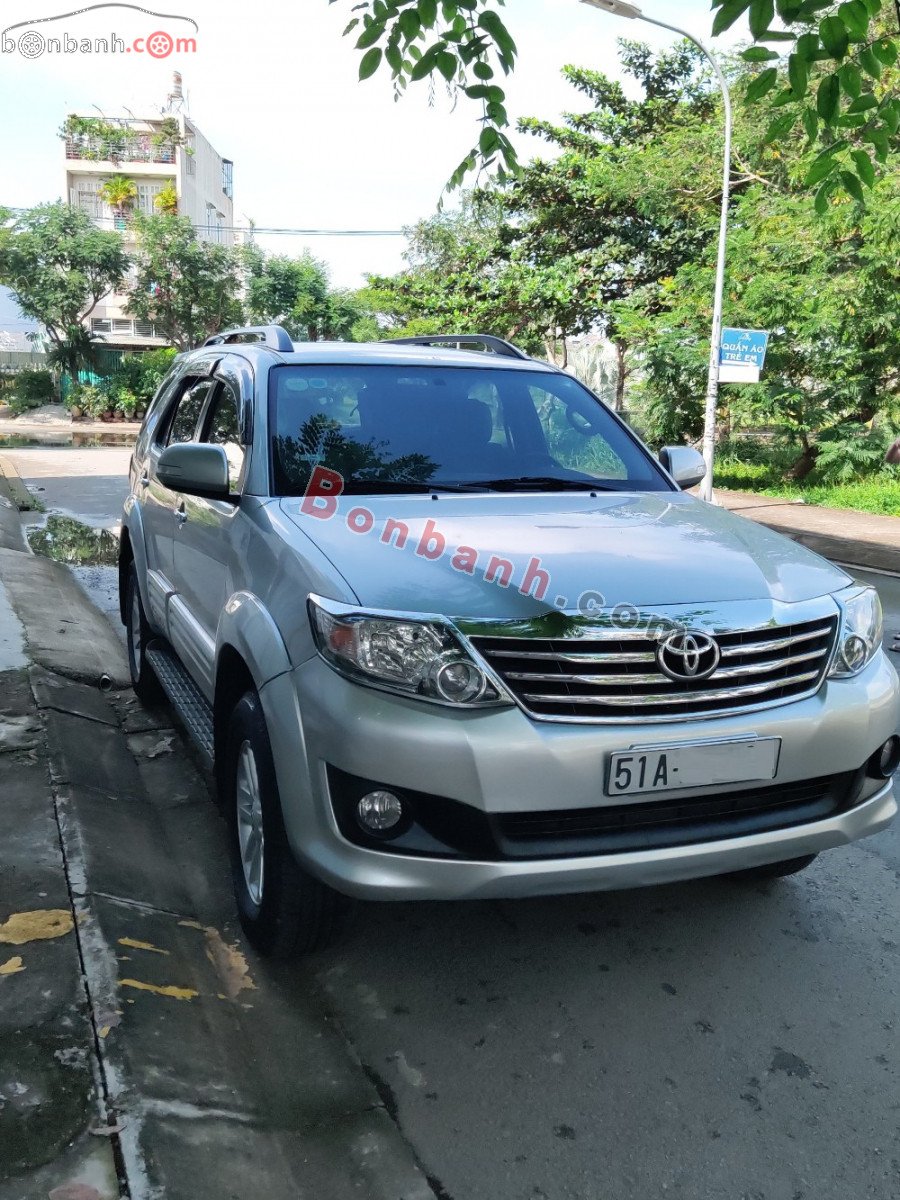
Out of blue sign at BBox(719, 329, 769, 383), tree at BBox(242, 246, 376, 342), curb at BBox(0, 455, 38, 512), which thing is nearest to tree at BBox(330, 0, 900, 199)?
curb at BBox(0, 455, 38, 512)

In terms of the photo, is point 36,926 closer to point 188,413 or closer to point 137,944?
point 137,944

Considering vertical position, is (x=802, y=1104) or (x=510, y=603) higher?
(x=510, y=603)

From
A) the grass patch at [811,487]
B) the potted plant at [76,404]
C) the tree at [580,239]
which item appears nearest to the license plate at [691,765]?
the grass patch at [811,487]

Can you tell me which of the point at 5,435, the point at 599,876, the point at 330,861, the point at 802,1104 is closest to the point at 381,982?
the point at 330,861

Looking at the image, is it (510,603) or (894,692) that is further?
(894,692)

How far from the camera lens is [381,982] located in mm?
2854

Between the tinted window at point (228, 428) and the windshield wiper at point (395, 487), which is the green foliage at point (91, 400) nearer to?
the tinted window at point (228, 428)

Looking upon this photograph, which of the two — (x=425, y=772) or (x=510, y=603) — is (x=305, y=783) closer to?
(x=425, y=772)

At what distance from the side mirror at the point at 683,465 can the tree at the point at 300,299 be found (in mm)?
38244

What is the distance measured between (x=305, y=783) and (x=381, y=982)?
782mm

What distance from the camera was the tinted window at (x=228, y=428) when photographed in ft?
11.3

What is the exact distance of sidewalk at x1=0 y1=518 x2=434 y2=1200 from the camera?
6.56ft

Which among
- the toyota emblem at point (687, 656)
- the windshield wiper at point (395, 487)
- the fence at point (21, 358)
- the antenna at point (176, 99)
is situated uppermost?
the antenna at point (176, 99)

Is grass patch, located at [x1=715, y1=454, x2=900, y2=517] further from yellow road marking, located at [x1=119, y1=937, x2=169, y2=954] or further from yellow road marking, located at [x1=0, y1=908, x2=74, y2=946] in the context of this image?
yellow road marking, located at [x1=0, y1=908, x2=74, y2=946]
